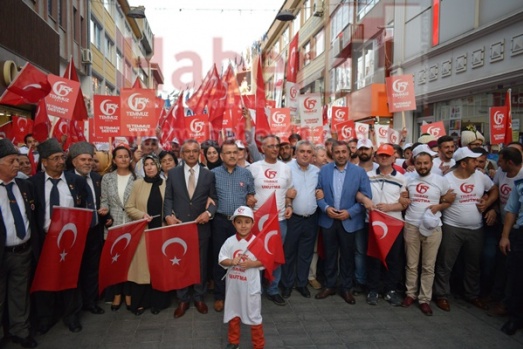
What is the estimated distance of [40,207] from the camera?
13.9ft

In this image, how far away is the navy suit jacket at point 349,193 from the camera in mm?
5367

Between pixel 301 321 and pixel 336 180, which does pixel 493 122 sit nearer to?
pixel 336 180

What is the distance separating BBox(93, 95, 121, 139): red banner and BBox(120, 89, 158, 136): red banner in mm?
695

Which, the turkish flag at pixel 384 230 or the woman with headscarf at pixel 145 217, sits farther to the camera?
the turkish flag at pixel 384 230

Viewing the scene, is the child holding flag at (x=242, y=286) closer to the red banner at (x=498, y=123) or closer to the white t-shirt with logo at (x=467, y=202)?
the white t-shirt with logo at (x=467, y=202)

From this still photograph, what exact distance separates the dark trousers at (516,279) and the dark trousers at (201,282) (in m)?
3.55

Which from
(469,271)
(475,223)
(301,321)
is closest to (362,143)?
(475,223)

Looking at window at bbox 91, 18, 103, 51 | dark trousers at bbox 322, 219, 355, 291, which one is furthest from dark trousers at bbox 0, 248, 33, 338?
window at bbox 91, 18, 103, 51

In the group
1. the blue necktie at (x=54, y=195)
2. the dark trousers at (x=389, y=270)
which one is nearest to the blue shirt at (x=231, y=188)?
the blue necktie at (x=54, y=195)

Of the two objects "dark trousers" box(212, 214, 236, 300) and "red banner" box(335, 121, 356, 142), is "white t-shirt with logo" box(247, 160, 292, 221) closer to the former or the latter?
"dark trousers" box(212, 214, 236, 300)

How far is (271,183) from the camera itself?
5344 mm

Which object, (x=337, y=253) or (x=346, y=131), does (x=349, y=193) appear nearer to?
(x=337, y=253)

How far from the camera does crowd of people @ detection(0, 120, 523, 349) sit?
4.58 metres

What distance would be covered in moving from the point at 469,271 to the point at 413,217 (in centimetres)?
105
